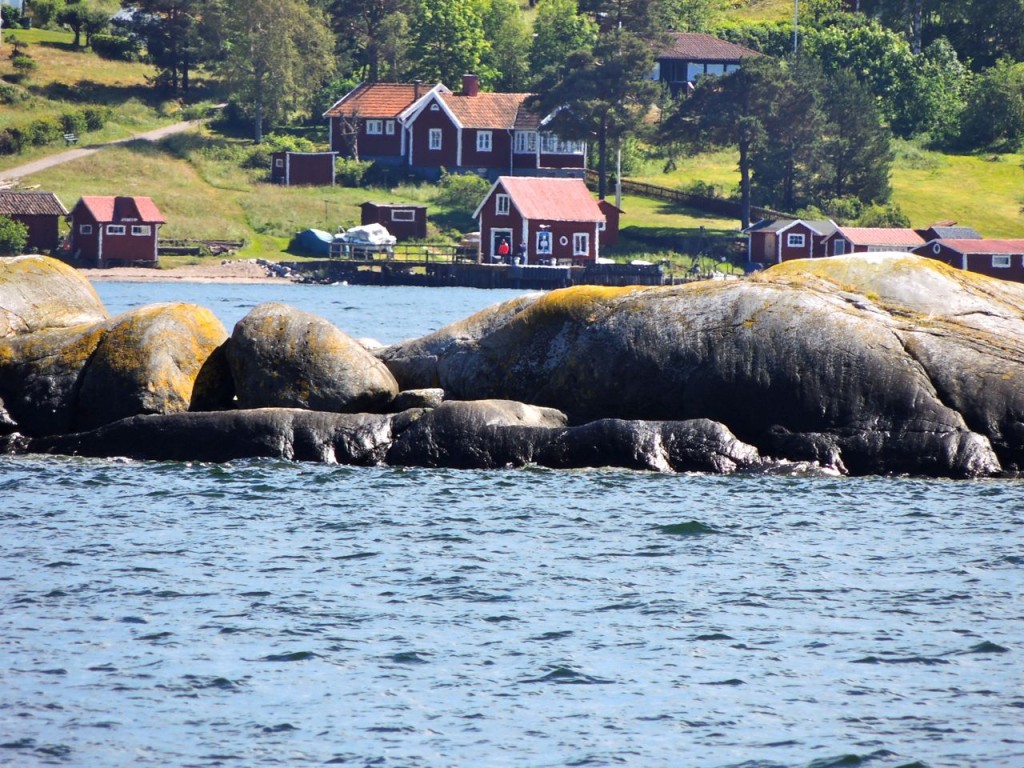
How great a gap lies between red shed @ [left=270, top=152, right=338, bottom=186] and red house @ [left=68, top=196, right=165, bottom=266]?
1381 cm

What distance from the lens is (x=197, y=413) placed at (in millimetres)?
19359

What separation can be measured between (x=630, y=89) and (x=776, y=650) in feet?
240

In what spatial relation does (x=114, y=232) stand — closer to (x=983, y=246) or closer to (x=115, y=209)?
(x=115, y=209)

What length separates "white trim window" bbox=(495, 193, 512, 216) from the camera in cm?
7669

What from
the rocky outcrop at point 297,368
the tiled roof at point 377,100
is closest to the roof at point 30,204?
the tiled roof at point 377,100

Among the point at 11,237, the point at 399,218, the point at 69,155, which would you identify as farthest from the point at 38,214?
the point at 399,218

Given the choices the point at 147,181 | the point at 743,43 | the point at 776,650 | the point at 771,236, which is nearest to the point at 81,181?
the point at 147,181

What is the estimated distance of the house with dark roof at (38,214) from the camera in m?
71.9

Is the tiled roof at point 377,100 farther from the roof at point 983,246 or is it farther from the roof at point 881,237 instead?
the roof at point 983,246

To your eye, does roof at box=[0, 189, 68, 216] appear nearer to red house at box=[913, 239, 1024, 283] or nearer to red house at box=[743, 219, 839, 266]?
red house at box=[743, 219, 839, 266]

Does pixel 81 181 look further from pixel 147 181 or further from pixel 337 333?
pixel 337 333

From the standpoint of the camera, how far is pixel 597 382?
63.9 feet

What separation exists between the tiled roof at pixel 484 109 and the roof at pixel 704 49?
14460 millimetres

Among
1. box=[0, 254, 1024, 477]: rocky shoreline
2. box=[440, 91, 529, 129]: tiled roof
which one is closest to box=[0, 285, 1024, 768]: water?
box=[0, 254, 1024, 477]: rocky shoreline
